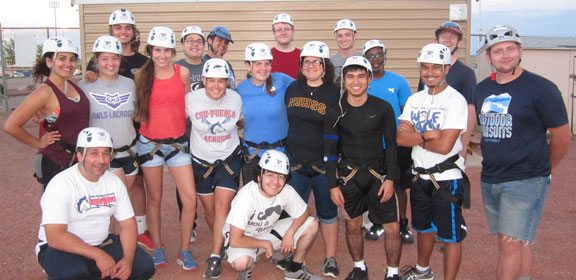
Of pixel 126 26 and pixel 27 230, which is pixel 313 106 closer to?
pixel 126 26

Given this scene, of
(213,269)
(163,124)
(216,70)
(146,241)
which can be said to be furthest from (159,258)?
(216,70)

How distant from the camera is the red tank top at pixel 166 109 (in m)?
A: 5.12

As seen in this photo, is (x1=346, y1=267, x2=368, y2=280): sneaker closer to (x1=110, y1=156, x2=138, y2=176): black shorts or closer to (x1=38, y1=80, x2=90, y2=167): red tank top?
(x1=110, y1=156, x2=138, y2=176): black shorts

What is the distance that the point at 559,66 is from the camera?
15.9 m

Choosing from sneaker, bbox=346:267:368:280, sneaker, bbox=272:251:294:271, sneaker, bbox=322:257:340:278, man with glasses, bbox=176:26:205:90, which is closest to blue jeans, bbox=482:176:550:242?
sneaker, bbox=346:267:368:280

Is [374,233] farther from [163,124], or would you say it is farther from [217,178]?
[163,124]

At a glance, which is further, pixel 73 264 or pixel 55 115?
pixel 55 115

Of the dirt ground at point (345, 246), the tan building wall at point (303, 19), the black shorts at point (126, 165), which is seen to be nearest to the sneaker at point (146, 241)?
the dirt ground at point (345, 246)

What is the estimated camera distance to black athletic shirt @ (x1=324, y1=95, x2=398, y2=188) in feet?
15.1

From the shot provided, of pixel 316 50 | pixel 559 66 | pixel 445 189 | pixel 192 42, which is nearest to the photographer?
pixel 445 189

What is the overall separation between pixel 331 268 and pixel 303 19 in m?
8.45

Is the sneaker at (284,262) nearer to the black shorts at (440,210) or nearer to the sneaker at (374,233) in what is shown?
the sneaker at (374,233)

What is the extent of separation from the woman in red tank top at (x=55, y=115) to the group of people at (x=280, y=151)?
0.04ft

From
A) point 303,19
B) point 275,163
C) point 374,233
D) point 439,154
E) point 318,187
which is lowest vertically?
point 374,233
